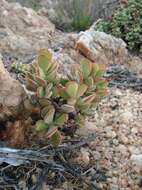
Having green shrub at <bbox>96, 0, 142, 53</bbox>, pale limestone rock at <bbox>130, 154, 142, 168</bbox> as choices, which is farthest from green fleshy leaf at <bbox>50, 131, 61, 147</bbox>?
green shrub at <bbox>96, 0, 142, 53</bbox>

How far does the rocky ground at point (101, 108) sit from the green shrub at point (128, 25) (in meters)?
0.31

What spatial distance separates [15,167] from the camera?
2443 millimetres

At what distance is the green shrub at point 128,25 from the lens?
4789mm

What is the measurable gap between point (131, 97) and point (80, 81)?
0.89 metres

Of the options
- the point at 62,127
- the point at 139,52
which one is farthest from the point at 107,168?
the point at 139,52

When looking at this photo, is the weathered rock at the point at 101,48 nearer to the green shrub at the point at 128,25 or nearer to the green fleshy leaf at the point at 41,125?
the green shrub at the point at 128,25

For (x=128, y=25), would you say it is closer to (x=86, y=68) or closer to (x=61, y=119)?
(x=86, y=68)

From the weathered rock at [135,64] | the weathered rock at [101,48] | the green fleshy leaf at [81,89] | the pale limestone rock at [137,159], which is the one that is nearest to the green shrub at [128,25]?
the weathered rock at [135,64]

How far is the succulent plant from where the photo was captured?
2.49 metres

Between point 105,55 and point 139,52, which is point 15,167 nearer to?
point 105,55

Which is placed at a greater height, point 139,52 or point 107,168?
point 107,168

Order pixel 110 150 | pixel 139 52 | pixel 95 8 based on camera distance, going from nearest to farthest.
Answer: pixel 110 150 < pixel 139 52 < pixel 95 8

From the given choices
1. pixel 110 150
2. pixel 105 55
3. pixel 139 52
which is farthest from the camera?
pixel 139 52

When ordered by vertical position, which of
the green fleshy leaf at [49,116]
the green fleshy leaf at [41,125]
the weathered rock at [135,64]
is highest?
the green fleshy leaf at [49,116]
